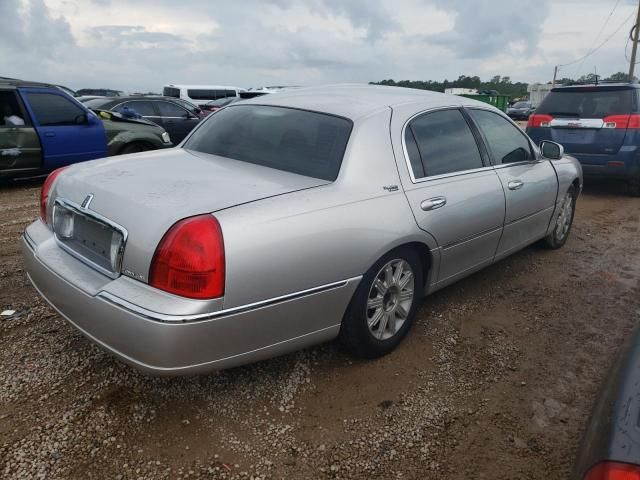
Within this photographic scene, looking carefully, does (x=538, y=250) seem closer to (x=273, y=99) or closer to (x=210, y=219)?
(x=273, y=99)

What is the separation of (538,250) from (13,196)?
6.51 m

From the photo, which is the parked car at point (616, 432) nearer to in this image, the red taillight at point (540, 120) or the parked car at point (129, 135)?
the red taillight at point (540, 120)

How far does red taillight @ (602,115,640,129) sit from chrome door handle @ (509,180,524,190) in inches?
168

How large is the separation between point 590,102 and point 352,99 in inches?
225

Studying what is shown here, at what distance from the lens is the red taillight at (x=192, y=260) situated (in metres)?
2.14

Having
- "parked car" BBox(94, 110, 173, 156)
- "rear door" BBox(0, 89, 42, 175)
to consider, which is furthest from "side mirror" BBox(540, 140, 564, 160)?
"rear door" BBox(0, 89, 42, 175)

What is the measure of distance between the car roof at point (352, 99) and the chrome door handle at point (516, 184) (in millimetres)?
664

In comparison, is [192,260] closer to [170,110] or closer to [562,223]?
[562,223]

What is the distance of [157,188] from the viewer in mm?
2502

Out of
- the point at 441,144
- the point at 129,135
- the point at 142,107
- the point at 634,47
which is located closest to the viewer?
the point at 441,144

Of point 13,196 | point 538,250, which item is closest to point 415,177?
point 538,250

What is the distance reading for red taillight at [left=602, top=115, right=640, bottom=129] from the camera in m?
7.18

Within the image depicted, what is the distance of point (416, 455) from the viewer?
2.34 m

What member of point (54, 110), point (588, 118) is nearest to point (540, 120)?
point (588, 118)
